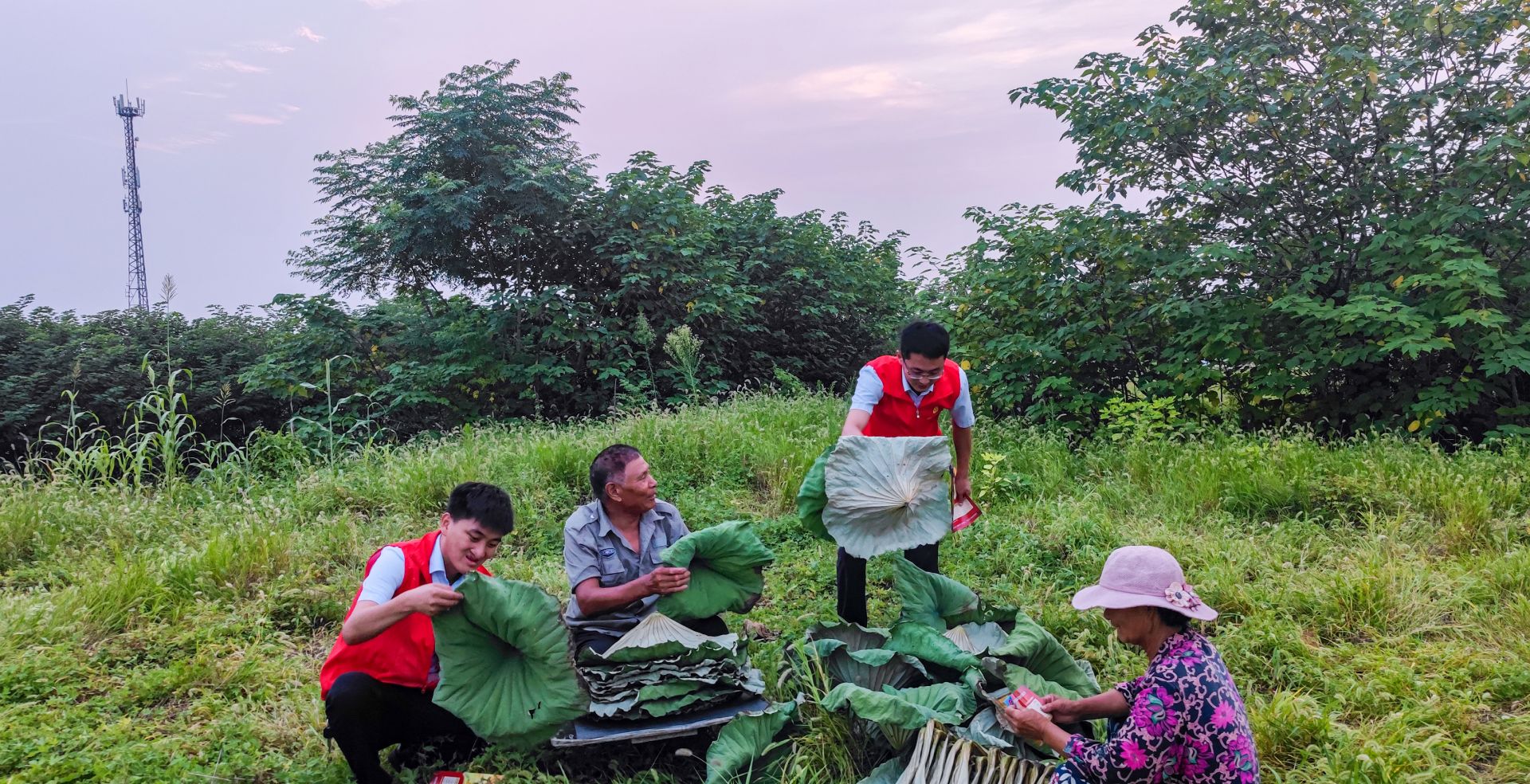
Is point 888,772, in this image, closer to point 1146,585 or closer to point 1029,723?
point 1029,723

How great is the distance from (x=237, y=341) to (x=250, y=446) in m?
5.16

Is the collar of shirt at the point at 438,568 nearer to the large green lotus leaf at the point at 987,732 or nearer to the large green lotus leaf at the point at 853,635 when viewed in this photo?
the large green lotus leaf at the point at 853,635

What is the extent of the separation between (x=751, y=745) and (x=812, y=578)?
185cm

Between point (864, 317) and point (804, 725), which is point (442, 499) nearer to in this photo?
Result: point (804, 725)

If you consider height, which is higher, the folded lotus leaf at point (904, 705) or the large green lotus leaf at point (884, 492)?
the large green lotus leaf at point (884, 492)

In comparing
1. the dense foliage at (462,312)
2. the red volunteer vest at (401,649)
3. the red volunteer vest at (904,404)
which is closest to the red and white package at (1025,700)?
the red volunteer vest at (904,404)

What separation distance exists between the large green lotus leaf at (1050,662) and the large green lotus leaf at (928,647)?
12cm

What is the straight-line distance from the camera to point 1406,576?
142 inches

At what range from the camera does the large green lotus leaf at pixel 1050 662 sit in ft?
8.90

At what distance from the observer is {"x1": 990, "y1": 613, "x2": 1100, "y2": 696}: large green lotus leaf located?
271 centimetres

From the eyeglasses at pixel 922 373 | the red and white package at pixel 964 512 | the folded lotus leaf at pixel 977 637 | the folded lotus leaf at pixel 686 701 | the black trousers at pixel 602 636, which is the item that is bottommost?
the folded lotus leaf at pixel 686 701

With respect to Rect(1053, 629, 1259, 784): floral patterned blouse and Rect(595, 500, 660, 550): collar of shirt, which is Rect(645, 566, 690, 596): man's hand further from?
Rect(1053, 629, 1259, 784): floral patterned blouse

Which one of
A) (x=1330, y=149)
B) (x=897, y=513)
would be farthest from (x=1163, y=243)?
(x=897, y=513)

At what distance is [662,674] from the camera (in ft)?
8.54
